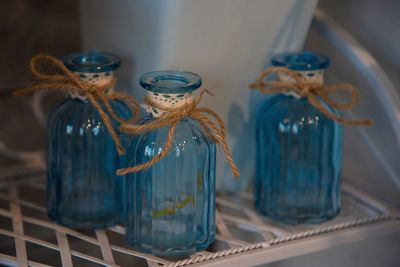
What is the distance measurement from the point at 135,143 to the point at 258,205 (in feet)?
0.66

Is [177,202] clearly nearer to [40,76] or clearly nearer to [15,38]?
[40,76]

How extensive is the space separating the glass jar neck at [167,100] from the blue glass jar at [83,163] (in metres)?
0.08

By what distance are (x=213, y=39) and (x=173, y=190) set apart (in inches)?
6.8

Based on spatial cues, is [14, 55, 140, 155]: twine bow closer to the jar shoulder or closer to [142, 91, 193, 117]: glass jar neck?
[142, 91, 193, 117]: glass jar neck

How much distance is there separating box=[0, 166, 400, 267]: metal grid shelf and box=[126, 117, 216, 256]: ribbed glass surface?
0.06 feet

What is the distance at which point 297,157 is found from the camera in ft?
2.71

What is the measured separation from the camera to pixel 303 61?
83 cm

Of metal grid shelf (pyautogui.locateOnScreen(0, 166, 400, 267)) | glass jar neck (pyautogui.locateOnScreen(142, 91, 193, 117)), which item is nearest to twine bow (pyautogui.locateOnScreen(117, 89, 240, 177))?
glass jar neck (pyautogui.locateOnScreen(142, 91, 193, 117))

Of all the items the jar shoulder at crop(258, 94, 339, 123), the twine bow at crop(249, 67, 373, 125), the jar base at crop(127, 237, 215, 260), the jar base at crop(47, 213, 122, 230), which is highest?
the twine bow at crop(249, 67, 373, 125)

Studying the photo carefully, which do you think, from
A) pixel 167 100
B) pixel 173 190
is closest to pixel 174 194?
pixel 173 190

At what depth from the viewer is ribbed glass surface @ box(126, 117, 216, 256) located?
0.73 metres

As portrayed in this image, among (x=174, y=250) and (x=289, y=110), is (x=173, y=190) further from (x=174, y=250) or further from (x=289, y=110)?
(x=289, y=110)

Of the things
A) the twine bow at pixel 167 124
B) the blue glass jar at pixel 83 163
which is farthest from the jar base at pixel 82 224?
the twine bow at pixel 167 124

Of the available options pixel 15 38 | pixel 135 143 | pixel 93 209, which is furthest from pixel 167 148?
pixel 15 38
